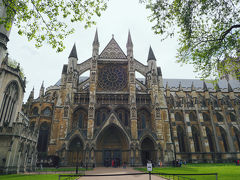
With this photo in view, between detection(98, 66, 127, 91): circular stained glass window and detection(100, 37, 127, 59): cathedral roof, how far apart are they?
2649 millimetres

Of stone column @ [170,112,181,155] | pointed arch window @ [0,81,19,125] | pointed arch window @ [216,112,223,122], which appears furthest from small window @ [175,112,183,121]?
pointed arch window @ [0,81,19,125]

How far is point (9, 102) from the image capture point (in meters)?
18.0

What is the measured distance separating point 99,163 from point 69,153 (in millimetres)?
4925

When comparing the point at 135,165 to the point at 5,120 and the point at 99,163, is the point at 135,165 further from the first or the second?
the point at 5,120

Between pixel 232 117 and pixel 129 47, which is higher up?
pixel 129 47

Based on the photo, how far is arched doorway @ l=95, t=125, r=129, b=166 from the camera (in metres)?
25.0

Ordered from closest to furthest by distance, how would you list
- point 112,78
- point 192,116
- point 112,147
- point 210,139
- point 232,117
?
point 112,147, point 112,78, point 210,139, point 192,116, point 232,117

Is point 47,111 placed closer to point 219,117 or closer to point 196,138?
point 196,138

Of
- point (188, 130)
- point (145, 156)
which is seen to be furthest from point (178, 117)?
point (145, 156)

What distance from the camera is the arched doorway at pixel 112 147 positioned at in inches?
984

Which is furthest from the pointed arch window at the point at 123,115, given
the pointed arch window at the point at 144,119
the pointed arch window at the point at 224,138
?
the pointed arch window at the point at 224,138

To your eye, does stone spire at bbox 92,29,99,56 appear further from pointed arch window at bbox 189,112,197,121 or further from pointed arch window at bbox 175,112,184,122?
pointed arch window at bbox 189,112,197,121

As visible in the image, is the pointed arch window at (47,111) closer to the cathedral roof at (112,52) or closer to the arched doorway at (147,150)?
the cathedral roof at (112,52)

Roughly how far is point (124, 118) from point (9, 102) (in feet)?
56.8
